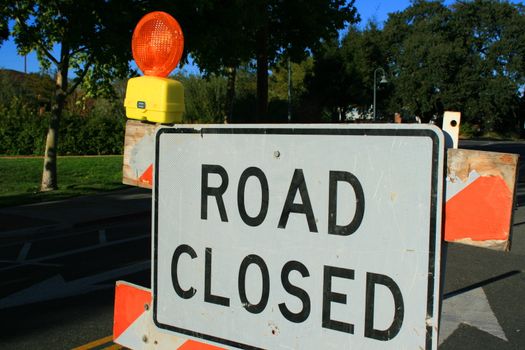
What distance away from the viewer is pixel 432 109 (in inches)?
2383

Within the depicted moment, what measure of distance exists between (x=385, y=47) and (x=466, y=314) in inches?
2268

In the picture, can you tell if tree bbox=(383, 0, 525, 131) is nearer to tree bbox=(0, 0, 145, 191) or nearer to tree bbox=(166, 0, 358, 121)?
tree bbox=(166, 0, 358, 121)

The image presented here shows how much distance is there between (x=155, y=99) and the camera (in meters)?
1.87

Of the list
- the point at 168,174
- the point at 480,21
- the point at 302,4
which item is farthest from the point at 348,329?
the point at 480,21

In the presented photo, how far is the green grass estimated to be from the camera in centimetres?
1340

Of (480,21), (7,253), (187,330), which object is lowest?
(7,253)

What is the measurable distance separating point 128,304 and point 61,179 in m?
15.4

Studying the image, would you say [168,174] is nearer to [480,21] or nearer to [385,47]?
[385,47]

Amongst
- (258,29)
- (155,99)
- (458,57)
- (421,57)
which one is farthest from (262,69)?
(458,57)

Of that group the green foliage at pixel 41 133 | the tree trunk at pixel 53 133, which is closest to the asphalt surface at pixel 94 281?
the tree trunk at pixel 53 133

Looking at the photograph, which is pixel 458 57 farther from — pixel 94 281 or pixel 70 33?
pixel 94 281

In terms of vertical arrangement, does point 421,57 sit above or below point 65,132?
above

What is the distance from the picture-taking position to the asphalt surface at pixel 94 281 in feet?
14.7

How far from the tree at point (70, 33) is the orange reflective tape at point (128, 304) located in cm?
988
